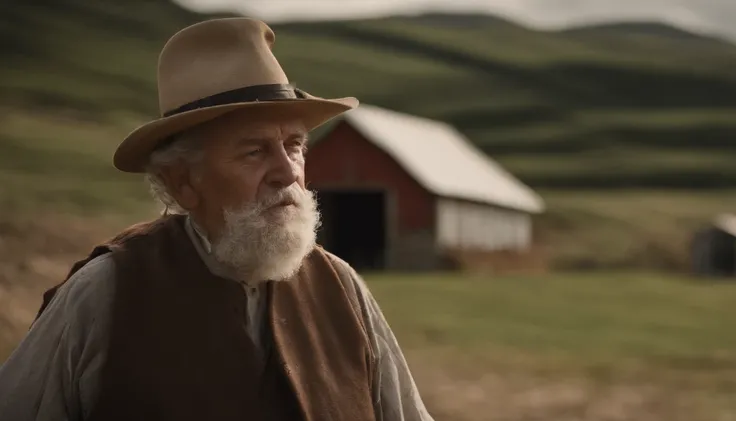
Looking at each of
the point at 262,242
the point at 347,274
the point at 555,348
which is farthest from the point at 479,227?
the point at 262,242

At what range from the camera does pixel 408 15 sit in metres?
115

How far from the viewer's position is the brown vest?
292 centimetres

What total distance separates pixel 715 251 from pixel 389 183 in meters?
9.03

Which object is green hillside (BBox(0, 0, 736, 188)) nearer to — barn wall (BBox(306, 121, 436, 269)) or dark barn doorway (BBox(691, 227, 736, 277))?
barn wall (BBox(306, 121, 436, 269))

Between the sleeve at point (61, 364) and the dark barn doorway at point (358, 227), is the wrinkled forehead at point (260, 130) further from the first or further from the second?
the dark barn doorway at point (358, 227)

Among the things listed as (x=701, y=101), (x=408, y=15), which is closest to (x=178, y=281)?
(x=701, y=101)

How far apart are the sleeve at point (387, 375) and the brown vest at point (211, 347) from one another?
63 millimetres

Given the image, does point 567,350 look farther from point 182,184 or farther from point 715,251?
point 715,251

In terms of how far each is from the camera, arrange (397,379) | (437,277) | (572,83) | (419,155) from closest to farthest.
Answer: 1. (397,379)
2. (437,277)
3. (419,155)
4. (572,83)

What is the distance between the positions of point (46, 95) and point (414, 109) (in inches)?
1010

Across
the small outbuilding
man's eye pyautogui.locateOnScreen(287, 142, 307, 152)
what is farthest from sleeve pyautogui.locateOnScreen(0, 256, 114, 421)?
the small outbuilding

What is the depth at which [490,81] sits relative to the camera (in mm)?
80938

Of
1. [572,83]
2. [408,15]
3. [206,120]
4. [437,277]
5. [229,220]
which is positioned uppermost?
[408,15]

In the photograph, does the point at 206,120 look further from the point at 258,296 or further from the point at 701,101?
the point at 701,101
